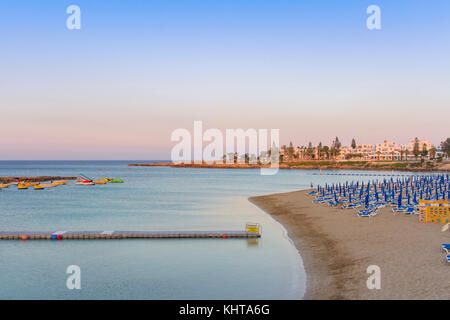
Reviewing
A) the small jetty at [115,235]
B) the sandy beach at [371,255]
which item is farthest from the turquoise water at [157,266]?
the sandy beach at [371,255]

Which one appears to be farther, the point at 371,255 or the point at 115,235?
the point at 115,235

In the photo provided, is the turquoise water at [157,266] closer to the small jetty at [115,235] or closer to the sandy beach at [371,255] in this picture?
the small jetty at [115,235]

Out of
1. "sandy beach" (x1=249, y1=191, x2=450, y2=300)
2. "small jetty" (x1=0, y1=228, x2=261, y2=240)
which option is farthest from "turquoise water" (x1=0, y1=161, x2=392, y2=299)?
"sandy beach" (x1=249, y1=191, x2=450, y2=300)

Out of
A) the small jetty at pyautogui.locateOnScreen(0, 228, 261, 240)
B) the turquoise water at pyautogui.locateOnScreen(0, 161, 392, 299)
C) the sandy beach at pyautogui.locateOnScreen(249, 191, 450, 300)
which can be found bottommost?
the turquoise water at pyautogui.locateOnScreen(0, 161, 392, 299)

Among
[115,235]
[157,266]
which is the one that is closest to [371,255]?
[157,266]

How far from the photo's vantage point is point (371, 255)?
62.7 feet

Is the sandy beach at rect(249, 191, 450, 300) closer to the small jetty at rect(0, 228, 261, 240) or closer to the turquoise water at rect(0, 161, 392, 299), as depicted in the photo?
the turquoise water at rect(0, 161, 392, 299)

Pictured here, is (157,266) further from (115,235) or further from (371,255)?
(371,255)

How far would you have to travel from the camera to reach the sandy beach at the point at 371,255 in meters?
14.4

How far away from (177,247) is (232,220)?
12134 millimetres

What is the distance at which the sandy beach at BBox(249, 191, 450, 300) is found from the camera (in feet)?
47.1

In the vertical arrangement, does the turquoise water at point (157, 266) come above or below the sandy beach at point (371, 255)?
below

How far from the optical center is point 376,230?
2483 centimetres
